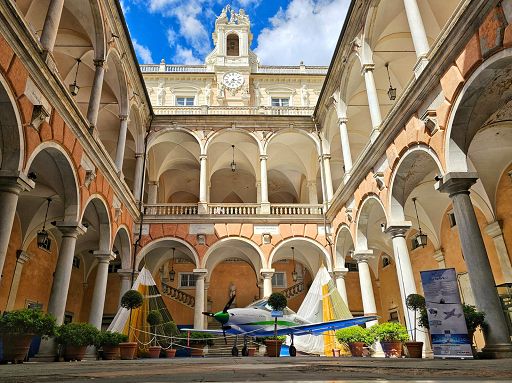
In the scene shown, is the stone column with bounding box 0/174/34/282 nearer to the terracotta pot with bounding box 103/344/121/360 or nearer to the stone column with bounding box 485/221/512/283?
the terracotta pot with bounding box 103/344/121/360

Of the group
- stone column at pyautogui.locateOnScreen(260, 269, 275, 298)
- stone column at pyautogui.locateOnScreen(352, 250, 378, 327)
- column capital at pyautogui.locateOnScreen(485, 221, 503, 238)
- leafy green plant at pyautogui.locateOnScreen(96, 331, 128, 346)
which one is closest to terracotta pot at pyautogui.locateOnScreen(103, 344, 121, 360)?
leafy green plant at pyautogui.locateOnScreen(96, 331, 128, 346)

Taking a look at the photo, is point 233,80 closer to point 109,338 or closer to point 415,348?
point 109,338

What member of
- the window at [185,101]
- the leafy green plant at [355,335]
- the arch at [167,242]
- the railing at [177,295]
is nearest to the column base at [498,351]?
the leafy green plant at [355,335]

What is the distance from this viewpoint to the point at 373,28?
11.9m

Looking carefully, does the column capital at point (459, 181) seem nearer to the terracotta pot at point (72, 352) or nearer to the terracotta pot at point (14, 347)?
the terracotta pot at point (14, 347)

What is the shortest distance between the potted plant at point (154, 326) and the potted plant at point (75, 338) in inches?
116

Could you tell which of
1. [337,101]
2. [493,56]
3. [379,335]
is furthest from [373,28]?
[379,335]

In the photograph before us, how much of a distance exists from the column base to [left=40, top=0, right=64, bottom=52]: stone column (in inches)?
405

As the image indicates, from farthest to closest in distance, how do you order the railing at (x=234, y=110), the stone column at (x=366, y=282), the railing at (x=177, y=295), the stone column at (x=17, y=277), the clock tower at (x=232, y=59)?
the clock tower at (x=232, y=59), the railing at (x=177, y=295), the railing at (x=234, y=110), the stone column at (x=17, y=277), the stone column at (x=366, y=282)

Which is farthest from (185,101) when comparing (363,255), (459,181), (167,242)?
(459,181)

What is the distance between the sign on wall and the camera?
20.8 ft

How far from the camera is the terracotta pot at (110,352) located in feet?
32.0

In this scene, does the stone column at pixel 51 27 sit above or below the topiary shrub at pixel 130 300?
above

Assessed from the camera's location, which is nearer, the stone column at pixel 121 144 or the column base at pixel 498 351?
the column base at pixel 498 351
